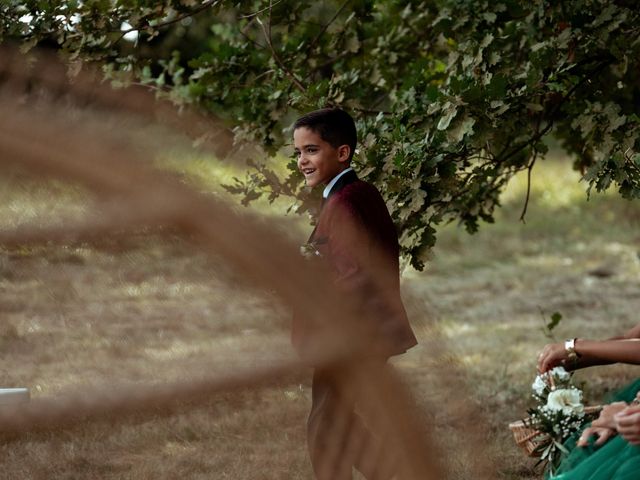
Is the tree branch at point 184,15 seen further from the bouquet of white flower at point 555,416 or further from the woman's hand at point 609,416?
the woman's hand at point 609,416

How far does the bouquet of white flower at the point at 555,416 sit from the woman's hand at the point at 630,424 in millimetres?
467

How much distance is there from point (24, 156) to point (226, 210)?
0.19 m

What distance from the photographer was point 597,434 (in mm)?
3078

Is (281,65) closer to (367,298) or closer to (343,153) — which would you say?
(343,153)

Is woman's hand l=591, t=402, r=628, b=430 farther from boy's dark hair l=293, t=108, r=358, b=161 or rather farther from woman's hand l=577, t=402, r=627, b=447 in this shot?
boy's dark hair l=293, t=108, r=358, b=161

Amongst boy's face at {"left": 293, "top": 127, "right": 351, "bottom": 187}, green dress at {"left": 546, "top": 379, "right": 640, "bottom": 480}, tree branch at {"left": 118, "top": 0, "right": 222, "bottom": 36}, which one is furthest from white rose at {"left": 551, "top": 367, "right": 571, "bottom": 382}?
tree branch at {"left": 118, "top": 0, "right": 222, "bottom": 36}

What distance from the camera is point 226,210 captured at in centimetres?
98

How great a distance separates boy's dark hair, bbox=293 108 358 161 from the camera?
3223mm

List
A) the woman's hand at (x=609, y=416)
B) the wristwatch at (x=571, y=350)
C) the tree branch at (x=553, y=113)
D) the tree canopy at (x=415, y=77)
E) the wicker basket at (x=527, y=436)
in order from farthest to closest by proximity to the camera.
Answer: the tree branch at (x=553, y=113) → the tree canopy at (x=415, y=77) → the wicker basket at (x=527, y=436) → the wristwatch at (x=571, y=350) → the woman's hand at (x=609, y=416)

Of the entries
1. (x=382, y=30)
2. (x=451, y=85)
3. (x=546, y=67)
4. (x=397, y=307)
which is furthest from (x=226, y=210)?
(x=382, y=30)

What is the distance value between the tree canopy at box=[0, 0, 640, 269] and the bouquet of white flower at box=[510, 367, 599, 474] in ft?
2.45

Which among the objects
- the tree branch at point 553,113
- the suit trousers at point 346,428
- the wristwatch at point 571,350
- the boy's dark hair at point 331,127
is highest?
the suit trousers at point 346,428

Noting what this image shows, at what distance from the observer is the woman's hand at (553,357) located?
3332 millimetres

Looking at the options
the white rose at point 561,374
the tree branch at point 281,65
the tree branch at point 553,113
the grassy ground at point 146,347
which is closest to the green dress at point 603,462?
the white rose at point 561,374
